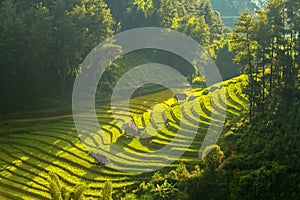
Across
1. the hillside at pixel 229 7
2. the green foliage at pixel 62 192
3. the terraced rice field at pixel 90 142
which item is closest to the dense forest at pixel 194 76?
the green foliage at pixel 62 192

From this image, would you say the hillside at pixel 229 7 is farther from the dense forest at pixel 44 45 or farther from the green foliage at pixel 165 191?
the green foliage at pixel 165 191

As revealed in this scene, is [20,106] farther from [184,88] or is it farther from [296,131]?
[296,131]

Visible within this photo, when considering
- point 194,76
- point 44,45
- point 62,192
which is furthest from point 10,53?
point 194,76

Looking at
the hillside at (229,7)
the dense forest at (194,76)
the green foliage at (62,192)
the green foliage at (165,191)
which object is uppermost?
the hillside at (229,7)

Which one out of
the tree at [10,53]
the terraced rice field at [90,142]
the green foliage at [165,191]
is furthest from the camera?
the tree at [10,53]

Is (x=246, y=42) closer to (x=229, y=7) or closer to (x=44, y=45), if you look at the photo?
(x=44, y=45)

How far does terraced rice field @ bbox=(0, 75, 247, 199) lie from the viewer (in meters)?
21.4

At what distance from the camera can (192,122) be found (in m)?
28.6

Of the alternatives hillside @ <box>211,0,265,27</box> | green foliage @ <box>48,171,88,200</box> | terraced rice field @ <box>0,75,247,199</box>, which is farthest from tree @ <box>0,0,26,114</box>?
hillside @ <box>211,0,265,27</box>

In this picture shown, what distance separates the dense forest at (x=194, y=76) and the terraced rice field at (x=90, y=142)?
1.84 m

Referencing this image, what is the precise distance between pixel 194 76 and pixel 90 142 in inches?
1116

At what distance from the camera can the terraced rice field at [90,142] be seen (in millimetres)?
21391

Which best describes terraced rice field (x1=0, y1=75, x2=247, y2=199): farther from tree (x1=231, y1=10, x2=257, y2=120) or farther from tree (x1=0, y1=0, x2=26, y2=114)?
tree (x1=231, y1=10, x2=257, y2=120)

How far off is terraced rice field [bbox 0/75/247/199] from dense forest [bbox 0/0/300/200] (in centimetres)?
184
